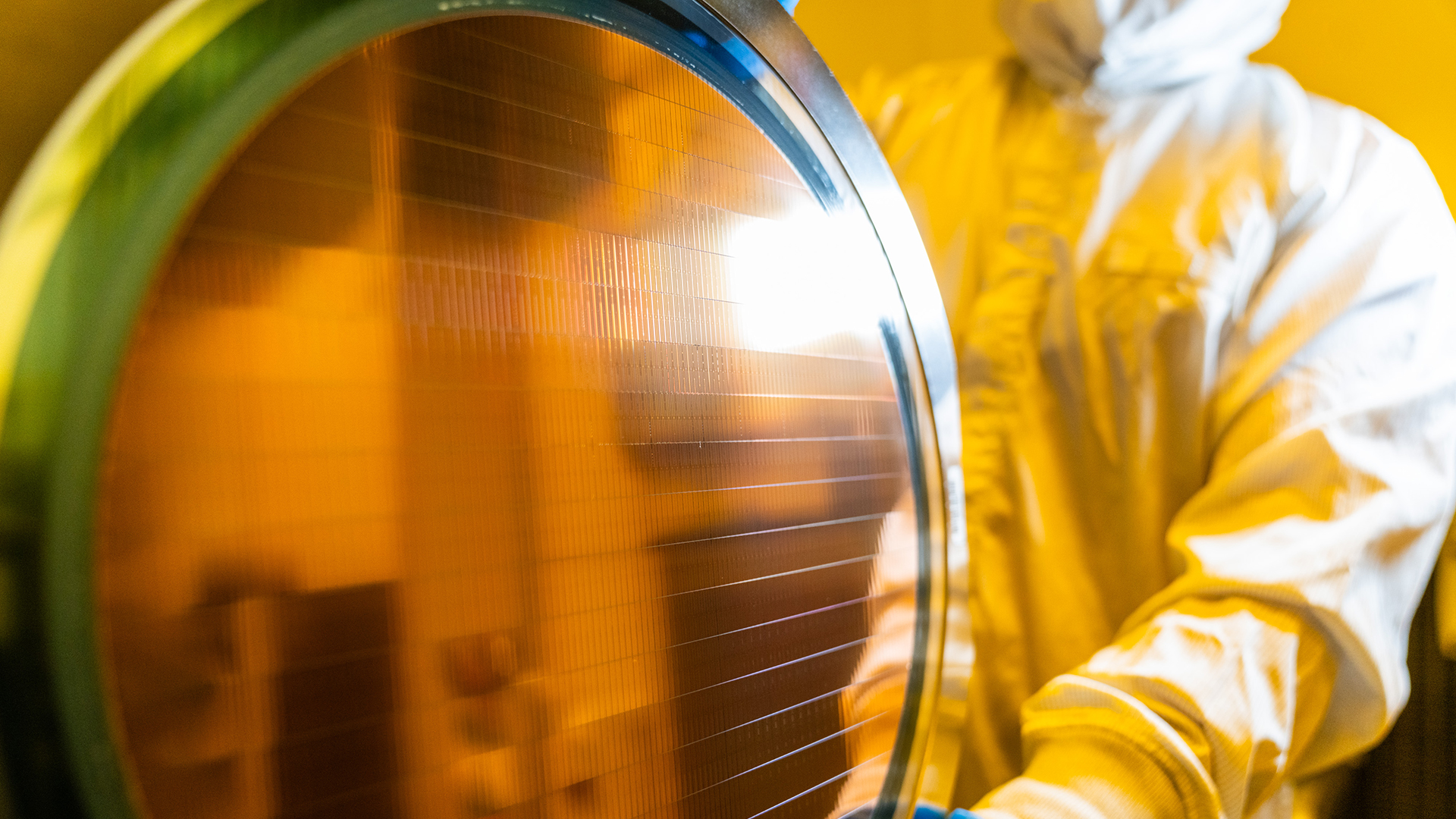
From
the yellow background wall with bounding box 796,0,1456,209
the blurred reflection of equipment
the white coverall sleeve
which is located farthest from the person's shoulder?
the blurred reflection of equipment

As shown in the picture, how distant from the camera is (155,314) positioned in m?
0.16

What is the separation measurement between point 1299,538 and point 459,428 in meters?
0.52

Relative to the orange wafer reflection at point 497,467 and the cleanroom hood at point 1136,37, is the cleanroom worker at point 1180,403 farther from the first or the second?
the orange wafer reflection at point 497,467

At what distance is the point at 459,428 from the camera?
0.21m

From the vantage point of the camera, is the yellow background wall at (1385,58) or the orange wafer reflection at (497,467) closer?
the orange wafer reflection at (497,467)

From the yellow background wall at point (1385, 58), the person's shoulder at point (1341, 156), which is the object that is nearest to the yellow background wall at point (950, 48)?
the yellow background wall at point (1385, 58)

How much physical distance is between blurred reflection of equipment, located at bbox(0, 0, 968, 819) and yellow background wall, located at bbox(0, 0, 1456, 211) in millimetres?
14

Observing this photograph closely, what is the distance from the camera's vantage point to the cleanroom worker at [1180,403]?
479 mm

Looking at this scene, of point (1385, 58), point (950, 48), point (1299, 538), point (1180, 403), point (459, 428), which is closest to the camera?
point (459, 428)

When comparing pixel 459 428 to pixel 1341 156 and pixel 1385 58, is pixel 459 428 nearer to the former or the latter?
pixel 1341 156

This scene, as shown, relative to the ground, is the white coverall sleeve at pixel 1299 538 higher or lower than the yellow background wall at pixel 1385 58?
lower

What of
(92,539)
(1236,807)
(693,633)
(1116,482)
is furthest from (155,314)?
(1116,482)

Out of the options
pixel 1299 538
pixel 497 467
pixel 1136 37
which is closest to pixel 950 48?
pixel 1136 37

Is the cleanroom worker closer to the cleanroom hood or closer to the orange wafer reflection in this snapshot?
the cleanroom hood
